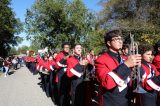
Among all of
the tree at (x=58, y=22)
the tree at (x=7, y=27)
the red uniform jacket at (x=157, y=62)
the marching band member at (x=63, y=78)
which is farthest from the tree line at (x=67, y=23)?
the tree at (x=7, y=27)

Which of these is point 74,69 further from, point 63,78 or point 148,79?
point 63,78

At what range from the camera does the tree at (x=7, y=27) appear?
52456 millimetres

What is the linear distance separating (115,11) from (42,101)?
2295 centimetres

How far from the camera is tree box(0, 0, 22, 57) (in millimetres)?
52456

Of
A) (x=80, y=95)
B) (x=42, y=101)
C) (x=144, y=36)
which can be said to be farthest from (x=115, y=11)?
(x=80, y=95)

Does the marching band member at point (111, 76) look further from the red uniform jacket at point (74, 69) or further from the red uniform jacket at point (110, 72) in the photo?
the red uniform jacket at point (74, 69)

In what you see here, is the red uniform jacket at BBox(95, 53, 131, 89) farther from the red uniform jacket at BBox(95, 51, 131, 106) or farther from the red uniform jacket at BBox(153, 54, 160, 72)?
the red uniform jacket at BBox(153, 54, 160, 72)

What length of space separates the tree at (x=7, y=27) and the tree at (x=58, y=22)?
23904 millimetres

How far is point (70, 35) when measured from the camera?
27875mm

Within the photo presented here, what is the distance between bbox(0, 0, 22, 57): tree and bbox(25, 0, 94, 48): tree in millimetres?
23904

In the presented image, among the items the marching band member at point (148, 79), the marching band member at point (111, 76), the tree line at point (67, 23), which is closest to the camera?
the marching band member at point (111, 76)

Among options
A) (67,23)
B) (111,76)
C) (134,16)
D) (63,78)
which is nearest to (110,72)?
(111,76)

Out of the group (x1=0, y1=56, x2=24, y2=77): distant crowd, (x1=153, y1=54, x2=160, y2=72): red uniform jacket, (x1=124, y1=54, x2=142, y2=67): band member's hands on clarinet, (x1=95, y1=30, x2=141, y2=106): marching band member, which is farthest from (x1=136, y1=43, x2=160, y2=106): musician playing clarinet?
(x1=0, y1=56, x2=24, y2=77): distant crowd

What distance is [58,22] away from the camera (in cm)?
2745
